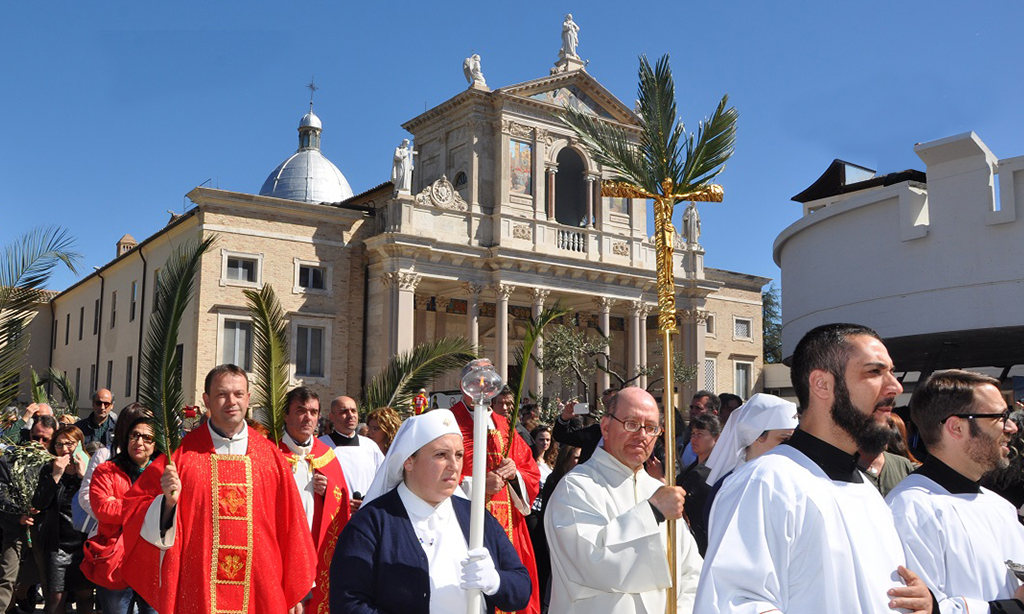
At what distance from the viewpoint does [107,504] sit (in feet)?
21.7

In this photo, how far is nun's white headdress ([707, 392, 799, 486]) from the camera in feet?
15.9

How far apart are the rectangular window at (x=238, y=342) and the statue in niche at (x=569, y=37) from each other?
16.1 meters

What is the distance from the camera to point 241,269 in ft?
105

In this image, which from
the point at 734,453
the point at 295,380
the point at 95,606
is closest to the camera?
the point at 734,453

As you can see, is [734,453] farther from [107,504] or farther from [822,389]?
[107,504]

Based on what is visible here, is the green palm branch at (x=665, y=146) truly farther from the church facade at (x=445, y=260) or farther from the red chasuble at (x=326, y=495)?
the church facade at (x=445, y=260)

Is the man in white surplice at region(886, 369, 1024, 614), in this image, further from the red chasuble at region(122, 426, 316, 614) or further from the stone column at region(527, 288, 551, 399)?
the stone column at region(527, 288, 551, 399)

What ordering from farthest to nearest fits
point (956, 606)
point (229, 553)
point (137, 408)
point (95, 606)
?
point (95, 606) < point (137, 408) < point (229, 553) < point (956, 606)

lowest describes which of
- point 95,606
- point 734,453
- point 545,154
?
point 95,606

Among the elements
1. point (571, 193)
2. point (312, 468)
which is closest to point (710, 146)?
point (312, 468)

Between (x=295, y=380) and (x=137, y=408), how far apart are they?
25.3m

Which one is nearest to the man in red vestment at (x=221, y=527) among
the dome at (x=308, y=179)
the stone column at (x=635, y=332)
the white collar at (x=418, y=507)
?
the white collar at (x=418, y=507)

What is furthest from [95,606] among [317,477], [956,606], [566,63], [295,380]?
[566,63]

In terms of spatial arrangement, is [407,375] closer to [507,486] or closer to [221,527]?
[507,486]
